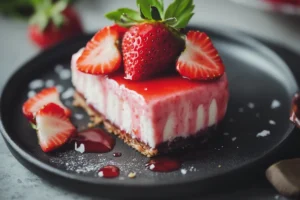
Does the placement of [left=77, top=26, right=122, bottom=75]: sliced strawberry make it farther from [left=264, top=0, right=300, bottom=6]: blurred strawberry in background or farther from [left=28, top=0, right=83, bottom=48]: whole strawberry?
[left=264, top=0, right=300, bottom=6]: blurred strawberry in background

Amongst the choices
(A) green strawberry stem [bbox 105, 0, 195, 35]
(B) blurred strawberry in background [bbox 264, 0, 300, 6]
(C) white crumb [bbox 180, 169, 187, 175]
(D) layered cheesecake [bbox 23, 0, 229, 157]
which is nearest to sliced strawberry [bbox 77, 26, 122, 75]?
(D) layered cheesecake [bbox 23, 0, 229, 157]

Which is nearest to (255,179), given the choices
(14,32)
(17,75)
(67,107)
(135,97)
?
(135,97)

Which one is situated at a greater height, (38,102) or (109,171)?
(38,102)

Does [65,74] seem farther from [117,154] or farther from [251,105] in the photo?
[251,105]

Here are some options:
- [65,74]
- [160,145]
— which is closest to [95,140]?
[160,145]

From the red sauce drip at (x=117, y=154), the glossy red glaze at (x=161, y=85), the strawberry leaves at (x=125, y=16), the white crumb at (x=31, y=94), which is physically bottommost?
the red sauce drip at (x=117, y=154)

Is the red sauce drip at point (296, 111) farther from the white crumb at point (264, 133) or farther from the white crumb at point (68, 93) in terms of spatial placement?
the white crumb at point (68, 93)

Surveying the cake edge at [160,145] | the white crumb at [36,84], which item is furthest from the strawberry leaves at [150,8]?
the white crumb at [36,84]
